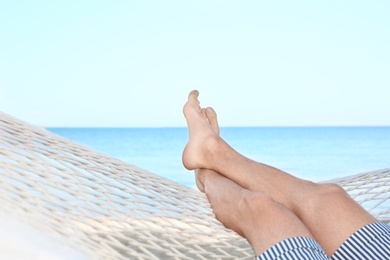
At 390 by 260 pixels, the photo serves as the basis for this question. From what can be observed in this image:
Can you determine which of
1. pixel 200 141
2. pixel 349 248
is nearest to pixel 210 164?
pixel 200 141

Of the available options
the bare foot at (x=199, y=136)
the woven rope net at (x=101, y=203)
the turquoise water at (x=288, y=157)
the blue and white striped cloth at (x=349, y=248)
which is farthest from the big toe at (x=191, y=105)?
the turquoise water at (x=288, y=157)

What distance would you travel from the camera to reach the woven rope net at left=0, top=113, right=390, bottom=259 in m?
1.17

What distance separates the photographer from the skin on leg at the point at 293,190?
119 cm

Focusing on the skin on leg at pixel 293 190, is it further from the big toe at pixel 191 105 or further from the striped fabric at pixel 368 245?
the big toe at pixel 191 105

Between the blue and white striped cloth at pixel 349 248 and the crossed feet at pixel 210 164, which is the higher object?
the crossed feet at pixel 210 164

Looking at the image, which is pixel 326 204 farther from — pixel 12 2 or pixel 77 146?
pixel 12 2

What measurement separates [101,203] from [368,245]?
1.95 ft

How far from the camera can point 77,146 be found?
1.63 metres

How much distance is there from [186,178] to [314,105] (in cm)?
884

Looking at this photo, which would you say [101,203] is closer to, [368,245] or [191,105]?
[368,245]

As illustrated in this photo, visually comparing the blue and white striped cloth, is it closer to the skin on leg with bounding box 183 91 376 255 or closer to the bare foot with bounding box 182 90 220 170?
the skin on leg with bounding box 183 91 376 255

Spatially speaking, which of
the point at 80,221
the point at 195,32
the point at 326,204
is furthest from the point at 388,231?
the point at 195,32

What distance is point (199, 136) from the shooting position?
1.82 m

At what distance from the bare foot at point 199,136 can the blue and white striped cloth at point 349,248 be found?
0.60 m
